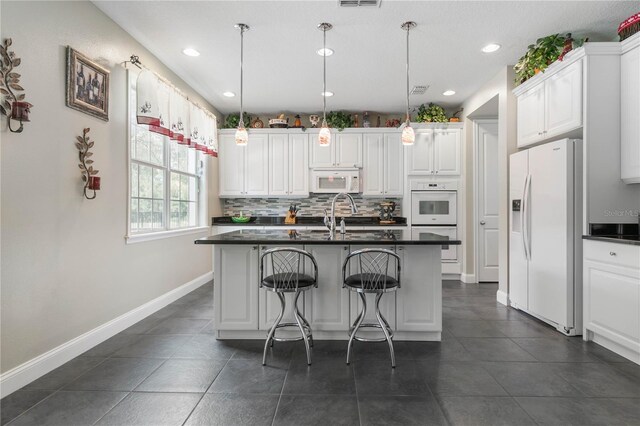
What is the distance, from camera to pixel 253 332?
297 centimetres

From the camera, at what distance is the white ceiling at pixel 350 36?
2.88m

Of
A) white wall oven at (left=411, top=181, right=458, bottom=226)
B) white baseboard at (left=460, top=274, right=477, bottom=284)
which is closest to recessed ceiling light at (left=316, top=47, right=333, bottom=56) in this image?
white wall oven at (left=411, top=181, right=458, bottom=226)

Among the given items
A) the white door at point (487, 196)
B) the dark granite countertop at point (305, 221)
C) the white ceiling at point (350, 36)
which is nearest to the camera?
the white ceiling at point (350, 36)

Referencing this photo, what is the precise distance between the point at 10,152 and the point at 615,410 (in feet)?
12.2

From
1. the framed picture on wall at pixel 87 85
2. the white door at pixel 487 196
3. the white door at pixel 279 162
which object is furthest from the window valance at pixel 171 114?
the white door at pixel 487 196

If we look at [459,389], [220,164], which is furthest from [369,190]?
[459,389]

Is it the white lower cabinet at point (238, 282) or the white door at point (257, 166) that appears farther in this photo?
the white door at point (257, 166)

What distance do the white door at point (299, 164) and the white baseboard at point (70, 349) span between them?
8.58 feet

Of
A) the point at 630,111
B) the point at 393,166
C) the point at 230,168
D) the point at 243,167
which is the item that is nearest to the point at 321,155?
the point at 393,166

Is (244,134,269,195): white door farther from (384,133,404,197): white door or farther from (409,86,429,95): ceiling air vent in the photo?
(409,86,429,95): ceiling air vent

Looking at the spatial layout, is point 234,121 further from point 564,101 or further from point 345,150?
point 564,101

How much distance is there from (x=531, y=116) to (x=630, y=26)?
3.25 feet

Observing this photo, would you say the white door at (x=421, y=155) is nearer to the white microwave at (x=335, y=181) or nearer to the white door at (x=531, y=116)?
the white microwave at (x=335, y=181)

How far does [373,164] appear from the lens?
5.65 meters
